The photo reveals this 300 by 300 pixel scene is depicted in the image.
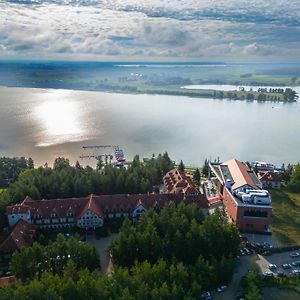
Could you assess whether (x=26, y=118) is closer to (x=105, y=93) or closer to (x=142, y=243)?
(x=105, y=93)

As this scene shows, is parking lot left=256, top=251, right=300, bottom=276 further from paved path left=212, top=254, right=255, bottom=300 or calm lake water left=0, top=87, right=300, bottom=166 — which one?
calm lake water left=0, top=87, right=300, bottom=166

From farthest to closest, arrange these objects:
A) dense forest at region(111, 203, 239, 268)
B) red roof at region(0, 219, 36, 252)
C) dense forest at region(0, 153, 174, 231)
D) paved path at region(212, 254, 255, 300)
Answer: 1. dense forest at region(0, 153, 174, 231)
2. red roof at region(0, 219, 36, 252)
3. dense forest at region(111, 203, 239, 268)
4. paved path at region(212, 254, 255, 300)

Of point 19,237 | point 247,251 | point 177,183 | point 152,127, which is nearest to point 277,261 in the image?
point 247,251

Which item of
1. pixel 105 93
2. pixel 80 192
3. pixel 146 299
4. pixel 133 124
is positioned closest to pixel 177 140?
pixel 133 124

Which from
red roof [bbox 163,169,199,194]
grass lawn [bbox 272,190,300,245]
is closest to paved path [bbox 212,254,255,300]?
grass lawn [bbox 272,190,300,245]

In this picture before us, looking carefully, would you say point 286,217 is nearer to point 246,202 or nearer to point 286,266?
point 246,202

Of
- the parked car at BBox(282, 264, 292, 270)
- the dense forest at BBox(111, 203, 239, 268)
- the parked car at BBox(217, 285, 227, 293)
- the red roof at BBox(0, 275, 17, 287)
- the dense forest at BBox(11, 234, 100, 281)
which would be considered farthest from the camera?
the parked car at BBox(282, 264, 292, 270)

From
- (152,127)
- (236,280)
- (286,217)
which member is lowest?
(152,127)
